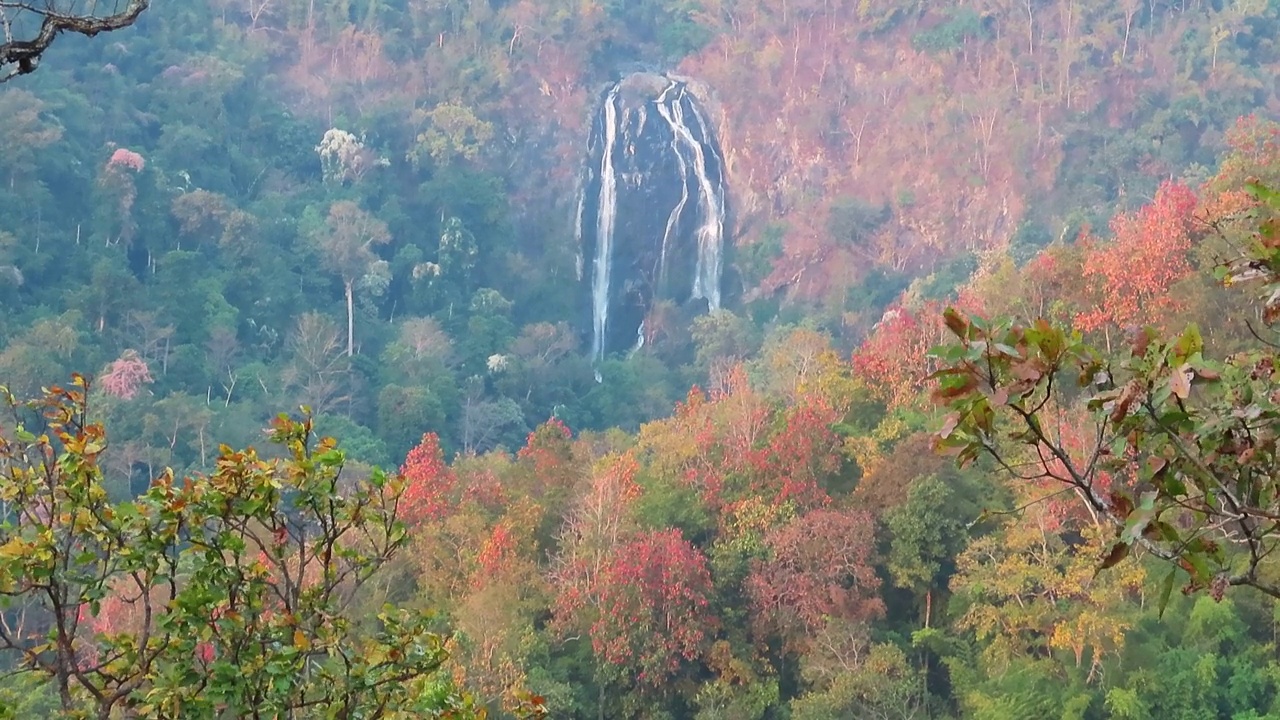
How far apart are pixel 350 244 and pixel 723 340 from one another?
835 centimetres

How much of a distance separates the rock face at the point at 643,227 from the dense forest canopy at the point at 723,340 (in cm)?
63

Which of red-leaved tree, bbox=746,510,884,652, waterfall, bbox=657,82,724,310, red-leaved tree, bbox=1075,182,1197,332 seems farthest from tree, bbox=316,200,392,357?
red-leaved tree, bbox=1075,182,1197,332

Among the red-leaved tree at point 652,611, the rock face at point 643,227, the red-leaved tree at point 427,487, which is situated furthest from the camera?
the rock face at point 643,227

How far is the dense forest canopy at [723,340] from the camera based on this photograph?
2.47 metres

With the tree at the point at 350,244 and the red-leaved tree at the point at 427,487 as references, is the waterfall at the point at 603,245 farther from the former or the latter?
the red-leaved tree at the point at 427,487

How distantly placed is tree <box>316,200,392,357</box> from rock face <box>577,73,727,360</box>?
18.7 ft

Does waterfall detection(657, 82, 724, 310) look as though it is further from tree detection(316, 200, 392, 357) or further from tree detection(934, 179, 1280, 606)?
tree detection(934, 179, 1280, 606)

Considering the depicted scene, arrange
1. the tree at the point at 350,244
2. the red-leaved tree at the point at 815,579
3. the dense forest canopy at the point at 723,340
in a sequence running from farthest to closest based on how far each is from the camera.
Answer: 1. the tree at the point at 350,244
2. the red-leaved tree at the point at 815,579
3. the dense forest canopy at the point at 723,340

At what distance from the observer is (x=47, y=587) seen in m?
2.15

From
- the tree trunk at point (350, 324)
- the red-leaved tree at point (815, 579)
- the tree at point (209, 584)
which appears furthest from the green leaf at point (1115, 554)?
the tree trunk at point (350, 324)

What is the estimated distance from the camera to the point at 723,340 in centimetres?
2430

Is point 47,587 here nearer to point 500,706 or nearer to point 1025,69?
point 500,706

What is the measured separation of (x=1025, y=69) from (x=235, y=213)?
19.3m

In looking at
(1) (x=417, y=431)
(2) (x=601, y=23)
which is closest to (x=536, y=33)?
(2) (x=601, y=23)
